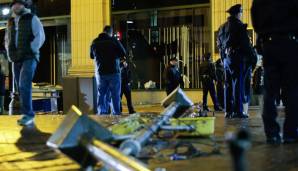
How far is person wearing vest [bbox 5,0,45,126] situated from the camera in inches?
326

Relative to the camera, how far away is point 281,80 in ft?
20.1

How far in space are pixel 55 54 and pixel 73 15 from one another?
9.35 feet

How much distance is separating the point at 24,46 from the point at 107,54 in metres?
3.65

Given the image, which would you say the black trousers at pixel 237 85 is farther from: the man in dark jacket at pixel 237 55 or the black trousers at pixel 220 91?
the black trousers at pixel 220 91

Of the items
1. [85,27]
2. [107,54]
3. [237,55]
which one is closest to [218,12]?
[85,27]

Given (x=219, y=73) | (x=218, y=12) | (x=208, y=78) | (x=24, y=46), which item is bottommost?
(x=208, y=78)

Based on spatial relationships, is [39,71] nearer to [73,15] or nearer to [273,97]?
[73,15]

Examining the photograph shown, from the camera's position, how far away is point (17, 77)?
857 centimetres

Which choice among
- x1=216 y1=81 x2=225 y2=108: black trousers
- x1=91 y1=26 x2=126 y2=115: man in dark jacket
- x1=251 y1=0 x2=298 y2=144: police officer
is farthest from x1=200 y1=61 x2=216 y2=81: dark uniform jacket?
x1=251 y1=0 x2=298 y2=144: police officer

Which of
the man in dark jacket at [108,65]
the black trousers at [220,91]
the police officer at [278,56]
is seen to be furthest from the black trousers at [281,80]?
the black trousers at [220,91]

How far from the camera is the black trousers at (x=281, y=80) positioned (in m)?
5.95

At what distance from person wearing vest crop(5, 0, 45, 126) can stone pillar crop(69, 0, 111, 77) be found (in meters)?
11.9

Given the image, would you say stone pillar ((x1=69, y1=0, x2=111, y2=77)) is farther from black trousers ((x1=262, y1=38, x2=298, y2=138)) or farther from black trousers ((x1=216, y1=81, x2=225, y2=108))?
black trousers ((x1=262, y1=38, x2=298, y2=138))

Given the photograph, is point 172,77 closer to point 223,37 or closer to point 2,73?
point 2,73
